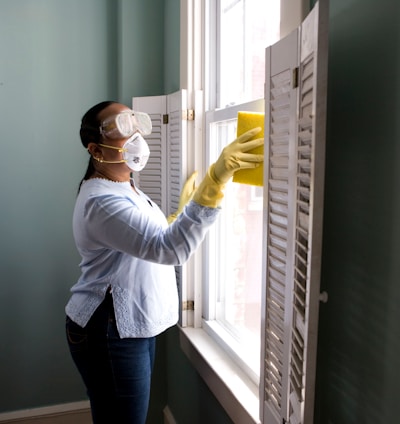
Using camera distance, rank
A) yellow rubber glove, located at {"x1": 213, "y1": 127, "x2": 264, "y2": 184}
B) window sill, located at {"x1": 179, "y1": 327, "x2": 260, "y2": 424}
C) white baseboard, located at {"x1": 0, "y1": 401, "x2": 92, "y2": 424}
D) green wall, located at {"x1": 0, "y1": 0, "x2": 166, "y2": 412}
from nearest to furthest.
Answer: yellow rubber glove, located at {"x1": 213, "y1": 127, "x2": 264, "y2": 184} → window sill, located at {"x1": 179, "y1": 327, "x2": 260, "y2": 424} → green wall, located at {"x1": 0, "y1": 0, "x2": 166, "y2": 412} → white baseboard, located at {"x1": 0, "y1": 401, "x2": 92, "y2": 424}

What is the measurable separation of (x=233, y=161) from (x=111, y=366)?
0.74 metres

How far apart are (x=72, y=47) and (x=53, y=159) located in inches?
21.8

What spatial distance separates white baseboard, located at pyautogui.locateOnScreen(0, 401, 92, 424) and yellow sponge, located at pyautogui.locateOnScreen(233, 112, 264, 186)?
1.87 m

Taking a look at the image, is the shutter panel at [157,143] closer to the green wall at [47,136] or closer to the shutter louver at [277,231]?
the green wall at [47,136]

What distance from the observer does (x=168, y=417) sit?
2.53 metres

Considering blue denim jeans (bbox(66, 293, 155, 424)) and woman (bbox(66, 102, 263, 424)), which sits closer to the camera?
woman (bbox(66, 102, 263, 424))

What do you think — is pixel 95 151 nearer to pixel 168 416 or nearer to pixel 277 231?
pixel 277 231

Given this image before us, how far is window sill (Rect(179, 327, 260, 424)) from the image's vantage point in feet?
5.07

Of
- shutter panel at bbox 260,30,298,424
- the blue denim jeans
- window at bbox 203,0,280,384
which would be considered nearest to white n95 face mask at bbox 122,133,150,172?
window at bbox 203,0,280,384

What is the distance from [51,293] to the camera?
2.65 metres

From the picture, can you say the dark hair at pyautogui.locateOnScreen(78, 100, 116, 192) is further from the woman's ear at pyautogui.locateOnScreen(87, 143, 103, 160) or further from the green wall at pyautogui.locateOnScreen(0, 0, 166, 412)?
the green wall at pyautogui.locateOnScreen(0, 0, 166, 412)

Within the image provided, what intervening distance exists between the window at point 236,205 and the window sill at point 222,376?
0.03 metres

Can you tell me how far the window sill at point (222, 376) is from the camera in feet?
A: 5.07

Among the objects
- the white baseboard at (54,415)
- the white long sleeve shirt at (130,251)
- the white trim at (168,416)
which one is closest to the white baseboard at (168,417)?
the white trim at (168,416)
